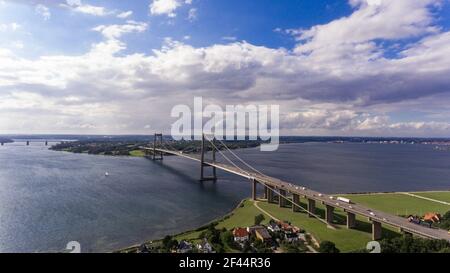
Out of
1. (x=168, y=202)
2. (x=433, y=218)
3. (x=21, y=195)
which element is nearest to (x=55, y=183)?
(x=21, y=195)

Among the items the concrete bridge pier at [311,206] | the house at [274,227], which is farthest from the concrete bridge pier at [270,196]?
the house at [274,227]

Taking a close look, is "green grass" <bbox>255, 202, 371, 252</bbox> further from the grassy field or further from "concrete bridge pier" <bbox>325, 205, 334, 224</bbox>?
"concrete bridge pier" <bbox>325, 205, 334, 224</bbox>

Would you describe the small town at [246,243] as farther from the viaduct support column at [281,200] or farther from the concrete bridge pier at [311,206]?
the viaduct support column at [281,200]

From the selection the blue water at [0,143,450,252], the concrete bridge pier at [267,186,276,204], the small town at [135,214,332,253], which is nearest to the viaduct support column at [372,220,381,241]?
the small town at [135,214,332,253]
